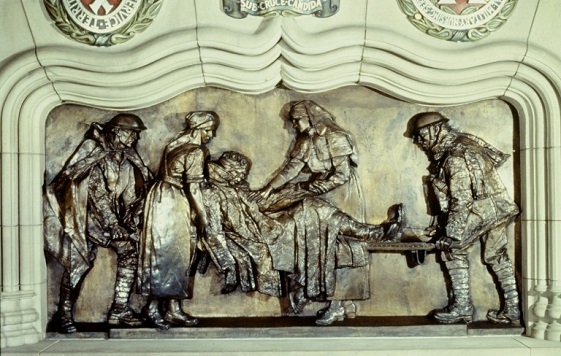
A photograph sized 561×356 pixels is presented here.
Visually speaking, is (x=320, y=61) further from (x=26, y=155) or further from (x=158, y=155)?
(x=26, y=155)

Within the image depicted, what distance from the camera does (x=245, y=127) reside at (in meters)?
6.41

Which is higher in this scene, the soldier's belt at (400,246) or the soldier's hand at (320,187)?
the soldier's hand at (320,187)

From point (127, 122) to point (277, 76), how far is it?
1048 millimetres

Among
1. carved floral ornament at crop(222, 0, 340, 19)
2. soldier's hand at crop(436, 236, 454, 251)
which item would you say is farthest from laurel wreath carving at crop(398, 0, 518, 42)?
soldier's hand at crop(436, 236, 454, 251)

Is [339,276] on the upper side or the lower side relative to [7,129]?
lower

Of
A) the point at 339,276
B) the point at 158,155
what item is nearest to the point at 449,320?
the point at 339,276

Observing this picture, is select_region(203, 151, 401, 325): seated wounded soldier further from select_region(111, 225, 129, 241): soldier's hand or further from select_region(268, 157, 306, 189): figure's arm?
select_region(111, 225, 129, 241): soldier's hand

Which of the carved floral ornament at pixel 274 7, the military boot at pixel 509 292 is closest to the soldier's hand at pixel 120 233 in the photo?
the carved floral ornament at pixel 274 7

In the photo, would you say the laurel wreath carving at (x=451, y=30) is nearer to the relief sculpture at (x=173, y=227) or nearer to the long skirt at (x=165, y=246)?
the relief sculpture at (x=173, y=227)

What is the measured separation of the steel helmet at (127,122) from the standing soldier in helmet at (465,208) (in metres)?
1.85

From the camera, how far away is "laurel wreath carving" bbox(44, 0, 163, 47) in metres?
6.11

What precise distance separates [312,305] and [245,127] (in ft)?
4.27

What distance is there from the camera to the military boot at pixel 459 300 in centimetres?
627

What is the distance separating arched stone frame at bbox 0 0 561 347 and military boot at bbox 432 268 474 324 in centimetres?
39
